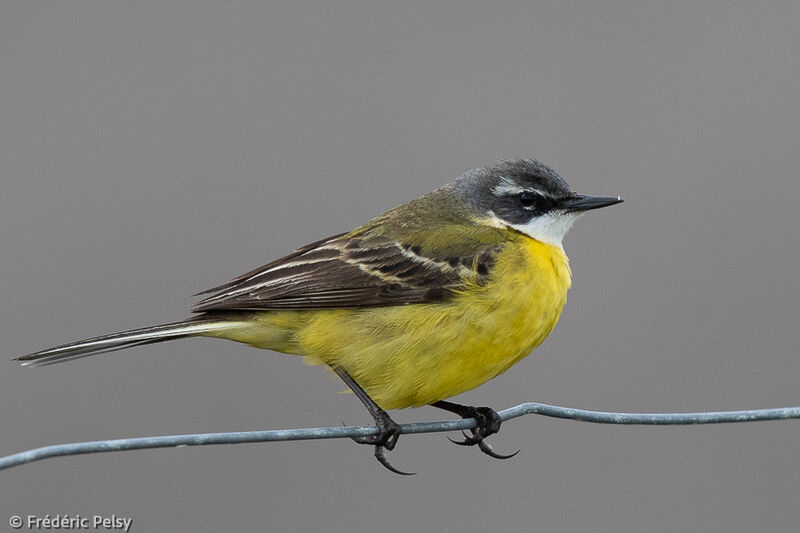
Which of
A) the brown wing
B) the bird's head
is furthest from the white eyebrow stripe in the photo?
the brown wing

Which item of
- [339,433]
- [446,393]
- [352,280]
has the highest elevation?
[352,280]

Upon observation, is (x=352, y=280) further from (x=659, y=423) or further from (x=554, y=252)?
(x=659, y=423)

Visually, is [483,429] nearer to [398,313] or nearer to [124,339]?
[398,313]

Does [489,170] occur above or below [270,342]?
above

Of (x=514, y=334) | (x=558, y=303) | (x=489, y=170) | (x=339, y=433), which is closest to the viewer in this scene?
(x=339, y=433)

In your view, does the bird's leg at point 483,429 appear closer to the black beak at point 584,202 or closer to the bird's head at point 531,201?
the bird's head at point 531,201

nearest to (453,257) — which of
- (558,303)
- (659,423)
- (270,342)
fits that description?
(558,303)

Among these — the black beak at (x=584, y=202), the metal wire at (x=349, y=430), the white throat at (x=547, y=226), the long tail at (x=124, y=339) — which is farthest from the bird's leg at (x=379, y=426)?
the black beak at (x=584, y=202)

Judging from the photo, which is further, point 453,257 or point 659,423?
point 453,257

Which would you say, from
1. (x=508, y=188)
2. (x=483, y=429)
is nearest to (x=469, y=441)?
(x=483, y=429)
